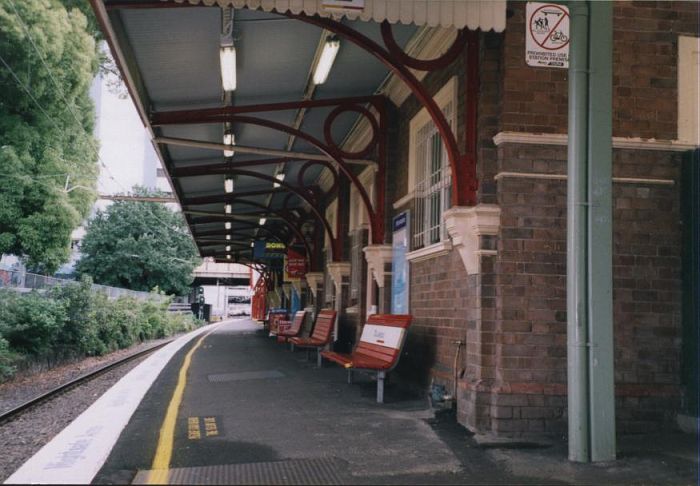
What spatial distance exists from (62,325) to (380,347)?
33.1ft

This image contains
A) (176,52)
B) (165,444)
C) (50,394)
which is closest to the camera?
(165,444)

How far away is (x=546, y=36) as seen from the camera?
19.3 feet

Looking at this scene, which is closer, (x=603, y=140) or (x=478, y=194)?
(x=603, y=140)

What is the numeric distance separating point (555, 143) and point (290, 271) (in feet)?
45.1

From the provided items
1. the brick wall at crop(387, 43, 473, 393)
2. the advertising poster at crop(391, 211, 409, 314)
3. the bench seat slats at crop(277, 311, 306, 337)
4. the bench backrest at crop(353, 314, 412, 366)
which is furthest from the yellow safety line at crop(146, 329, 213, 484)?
the bench seat slats at crop(277, 311, 306, 337)

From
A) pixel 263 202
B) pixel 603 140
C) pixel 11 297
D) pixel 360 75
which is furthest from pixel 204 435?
pixel 263 202

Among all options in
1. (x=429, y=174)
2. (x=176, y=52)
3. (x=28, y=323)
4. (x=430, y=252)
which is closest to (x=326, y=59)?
(x=176, y=52)

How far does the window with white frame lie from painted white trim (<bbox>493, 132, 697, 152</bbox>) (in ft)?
4.78

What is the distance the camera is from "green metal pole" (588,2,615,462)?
5.45m

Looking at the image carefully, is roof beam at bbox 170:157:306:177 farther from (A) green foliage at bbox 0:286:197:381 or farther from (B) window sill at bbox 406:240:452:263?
(B) window sill at bbox 406:240:452:263

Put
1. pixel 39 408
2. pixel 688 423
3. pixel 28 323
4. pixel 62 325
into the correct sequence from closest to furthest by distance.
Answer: pixel 688 423
pixel 39 408
pixel 28 323
pixel 62 325

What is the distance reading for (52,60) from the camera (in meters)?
21.5

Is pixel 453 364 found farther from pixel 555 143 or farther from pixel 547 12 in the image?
pixel 547 12

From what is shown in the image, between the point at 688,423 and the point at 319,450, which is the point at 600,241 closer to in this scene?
the point at 688,423
